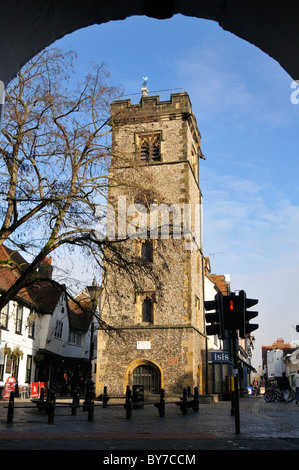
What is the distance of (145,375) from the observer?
90.9 feet

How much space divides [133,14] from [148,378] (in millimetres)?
25999

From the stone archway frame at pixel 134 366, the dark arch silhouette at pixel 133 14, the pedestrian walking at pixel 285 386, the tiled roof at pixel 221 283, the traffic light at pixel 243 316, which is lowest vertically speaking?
the pedestrian walking at pixel 285 386

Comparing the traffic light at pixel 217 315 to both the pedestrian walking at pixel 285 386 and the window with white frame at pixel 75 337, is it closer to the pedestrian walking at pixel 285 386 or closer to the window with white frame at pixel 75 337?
the pedestrian walking at pixel 285 386

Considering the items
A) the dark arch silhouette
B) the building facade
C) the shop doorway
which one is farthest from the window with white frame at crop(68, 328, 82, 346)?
the dark arch silhouette

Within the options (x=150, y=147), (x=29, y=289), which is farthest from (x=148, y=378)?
(x=150, y=147)

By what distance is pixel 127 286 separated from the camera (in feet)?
96.8

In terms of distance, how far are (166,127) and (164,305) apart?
1271 centimetres

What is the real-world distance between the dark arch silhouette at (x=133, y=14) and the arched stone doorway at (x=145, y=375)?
1005 inches

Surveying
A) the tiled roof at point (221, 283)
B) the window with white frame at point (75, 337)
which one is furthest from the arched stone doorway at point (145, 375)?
the tiled roof at point (221, 283)

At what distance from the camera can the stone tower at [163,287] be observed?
90.0 ft

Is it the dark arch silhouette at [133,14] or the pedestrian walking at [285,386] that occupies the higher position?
the dark arch silhouette at [133,14]

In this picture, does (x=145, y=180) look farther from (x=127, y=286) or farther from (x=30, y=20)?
(x=30, y=20)

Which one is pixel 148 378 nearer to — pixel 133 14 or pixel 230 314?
pixel 230 314

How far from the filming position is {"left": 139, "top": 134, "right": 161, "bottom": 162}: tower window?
32.7 meters
